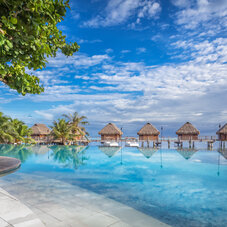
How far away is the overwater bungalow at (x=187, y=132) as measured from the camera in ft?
97.2

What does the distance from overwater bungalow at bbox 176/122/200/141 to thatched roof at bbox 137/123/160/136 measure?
156 inches

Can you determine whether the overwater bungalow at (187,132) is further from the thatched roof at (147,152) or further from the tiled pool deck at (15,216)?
the tiled pool deck at (15,216)

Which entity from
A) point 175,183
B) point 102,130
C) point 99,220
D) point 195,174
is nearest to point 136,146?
point 102,130

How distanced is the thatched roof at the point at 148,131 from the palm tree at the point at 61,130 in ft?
39.5

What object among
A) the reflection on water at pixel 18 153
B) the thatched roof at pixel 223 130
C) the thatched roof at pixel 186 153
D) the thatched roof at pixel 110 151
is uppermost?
the thatched roof at pixel 223 130

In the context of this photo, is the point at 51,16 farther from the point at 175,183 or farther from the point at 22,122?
the point at 22,122

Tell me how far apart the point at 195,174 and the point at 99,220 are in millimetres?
8675

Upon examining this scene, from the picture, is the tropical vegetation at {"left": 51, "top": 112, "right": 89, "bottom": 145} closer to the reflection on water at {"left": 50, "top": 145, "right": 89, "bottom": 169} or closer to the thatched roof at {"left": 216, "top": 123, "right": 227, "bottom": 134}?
the reflection on water at {"left": 50, "top": 145, "right": 89, "bottom": 169}

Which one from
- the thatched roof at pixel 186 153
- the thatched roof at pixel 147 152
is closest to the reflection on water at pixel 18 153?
the thatched roof at pixel 147 152

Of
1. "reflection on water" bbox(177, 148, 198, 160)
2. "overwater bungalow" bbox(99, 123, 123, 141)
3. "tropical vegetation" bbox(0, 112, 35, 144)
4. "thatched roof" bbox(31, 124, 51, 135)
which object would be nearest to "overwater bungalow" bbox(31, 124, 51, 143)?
"thatched roof" bbox(31, 124, 51, 135)

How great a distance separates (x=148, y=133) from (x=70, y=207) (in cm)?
2658

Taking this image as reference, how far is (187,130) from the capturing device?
98.7ft

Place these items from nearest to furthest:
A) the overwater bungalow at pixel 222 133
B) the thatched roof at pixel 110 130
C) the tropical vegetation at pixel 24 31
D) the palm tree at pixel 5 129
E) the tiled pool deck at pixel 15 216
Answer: the tropical vegetation at pixel 24 31, the tiled pool deck at pixel 15 216, the palm tree at pixel 5 129, the overwater bungalow at pixel 222 133, the thatched roof at pixel 110 130

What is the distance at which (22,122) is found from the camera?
25344 mm
